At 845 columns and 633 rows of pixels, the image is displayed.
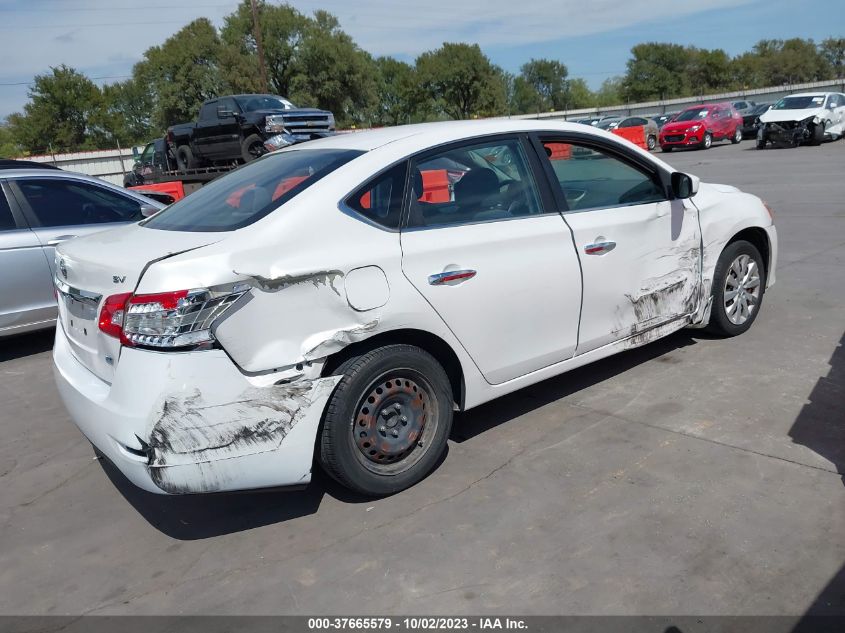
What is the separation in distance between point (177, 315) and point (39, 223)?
440 cm

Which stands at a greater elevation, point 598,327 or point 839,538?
point 598,327

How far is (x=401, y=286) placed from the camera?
3.45 meters

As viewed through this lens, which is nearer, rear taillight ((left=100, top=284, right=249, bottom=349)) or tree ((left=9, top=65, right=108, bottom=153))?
rear taillight ((left=100, top=284, right=249, bottom=349))

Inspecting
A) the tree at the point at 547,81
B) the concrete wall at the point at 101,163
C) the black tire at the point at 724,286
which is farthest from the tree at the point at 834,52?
the black tire at the point at 724,286

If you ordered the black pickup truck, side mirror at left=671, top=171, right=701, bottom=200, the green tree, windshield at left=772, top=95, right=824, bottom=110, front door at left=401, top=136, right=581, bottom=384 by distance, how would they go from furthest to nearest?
the green tree → windshield at left=772, top=95, right=824, bottom=110 → the black pickup truck → side mirror at left=671, top=171, right=701, bottom=200 → front door at left=401, top=136, right=581, bottom=384

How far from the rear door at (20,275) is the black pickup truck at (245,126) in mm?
9670

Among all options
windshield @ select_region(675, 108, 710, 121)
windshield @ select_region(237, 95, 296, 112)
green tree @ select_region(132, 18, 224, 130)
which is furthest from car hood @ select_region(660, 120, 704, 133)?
green tree @ select_region(132, 18, 224, 130)

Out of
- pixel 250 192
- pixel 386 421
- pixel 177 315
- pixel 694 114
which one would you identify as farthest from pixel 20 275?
pixel 694 114

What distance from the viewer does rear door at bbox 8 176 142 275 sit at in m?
6.53

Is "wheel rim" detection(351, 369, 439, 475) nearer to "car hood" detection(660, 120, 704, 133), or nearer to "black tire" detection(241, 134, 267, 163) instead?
"black tire" detection(241, 134, 267, 163)

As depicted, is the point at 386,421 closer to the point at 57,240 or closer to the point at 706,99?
the point at 57,240

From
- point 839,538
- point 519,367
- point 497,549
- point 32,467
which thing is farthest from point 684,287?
point 32,467

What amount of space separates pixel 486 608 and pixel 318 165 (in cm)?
226

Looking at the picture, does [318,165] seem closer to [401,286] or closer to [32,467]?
[401,286]
